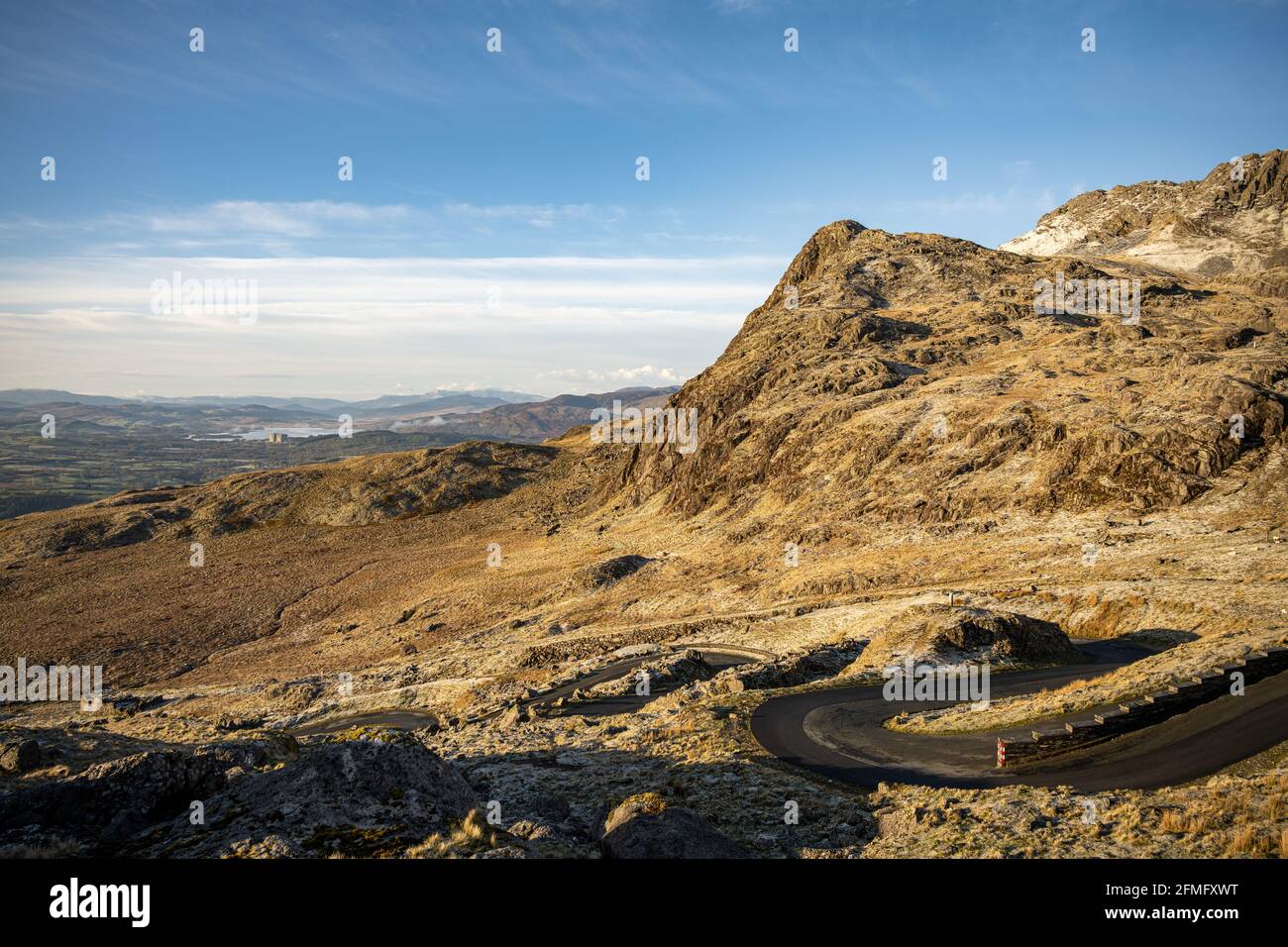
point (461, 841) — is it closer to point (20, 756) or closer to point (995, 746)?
point (20, 756)

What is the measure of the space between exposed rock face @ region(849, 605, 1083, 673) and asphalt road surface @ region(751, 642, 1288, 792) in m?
3.61

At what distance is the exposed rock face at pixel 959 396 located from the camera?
55.0m

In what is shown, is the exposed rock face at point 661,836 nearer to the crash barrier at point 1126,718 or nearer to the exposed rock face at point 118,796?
the exposed rock face at point 118,796

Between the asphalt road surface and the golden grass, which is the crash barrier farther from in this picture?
the golden grass

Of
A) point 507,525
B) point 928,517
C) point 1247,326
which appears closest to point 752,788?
point 928,517

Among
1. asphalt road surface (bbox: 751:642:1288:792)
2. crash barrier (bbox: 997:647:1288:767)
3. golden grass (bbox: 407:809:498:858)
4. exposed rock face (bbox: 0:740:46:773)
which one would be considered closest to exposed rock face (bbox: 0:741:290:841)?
exposed rock face (bbox: 0:740:46:773)

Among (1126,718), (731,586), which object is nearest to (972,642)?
(1126,718)

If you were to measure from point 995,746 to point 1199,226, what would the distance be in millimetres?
156521

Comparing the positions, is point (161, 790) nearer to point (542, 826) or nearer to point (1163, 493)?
point (542, 826)

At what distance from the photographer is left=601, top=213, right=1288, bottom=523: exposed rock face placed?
55.0m

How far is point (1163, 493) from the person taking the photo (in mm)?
51000

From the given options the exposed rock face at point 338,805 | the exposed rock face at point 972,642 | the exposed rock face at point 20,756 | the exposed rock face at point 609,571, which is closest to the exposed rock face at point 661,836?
the exposed rock face at point 338,805

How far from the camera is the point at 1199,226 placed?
13212cm
